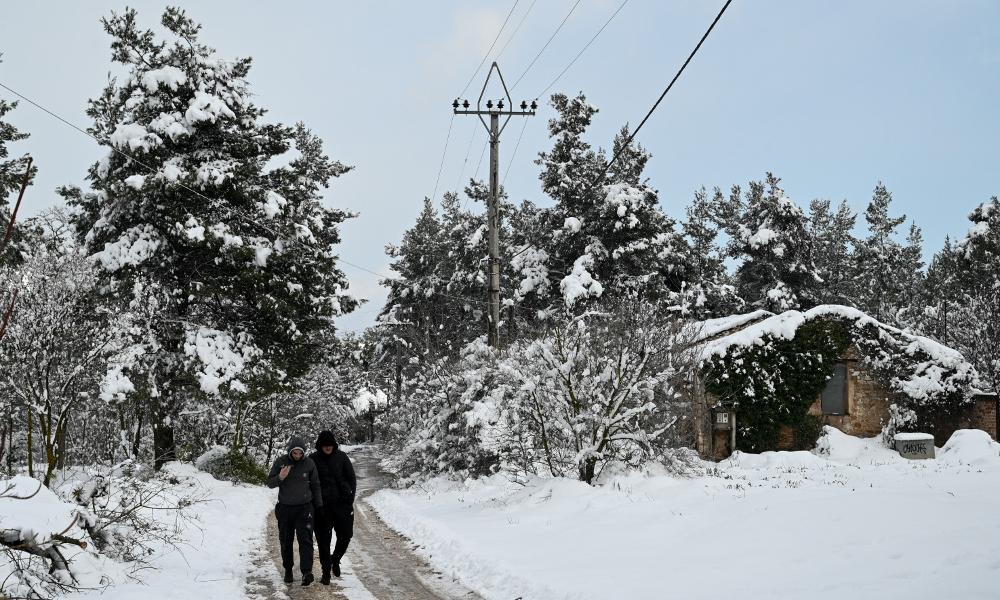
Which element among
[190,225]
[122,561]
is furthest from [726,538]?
[190,225]

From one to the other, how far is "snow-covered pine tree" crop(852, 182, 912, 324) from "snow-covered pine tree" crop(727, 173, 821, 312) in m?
11.5

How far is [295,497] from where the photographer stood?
8.46m

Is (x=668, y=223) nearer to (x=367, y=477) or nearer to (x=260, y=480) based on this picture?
(x=367, y=477)

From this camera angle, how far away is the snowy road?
25.3ft

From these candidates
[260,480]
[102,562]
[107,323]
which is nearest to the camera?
[102,562]

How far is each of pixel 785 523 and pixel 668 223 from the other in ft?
97.3

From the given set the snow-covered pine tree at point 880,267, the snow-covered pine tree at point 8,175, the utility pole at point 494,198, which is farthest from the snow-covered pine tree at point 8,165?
the snow-covered pine tree at point 880,267

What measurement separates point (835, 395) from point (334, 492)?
68.6 feet

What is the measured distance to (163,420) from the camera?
19.3 m

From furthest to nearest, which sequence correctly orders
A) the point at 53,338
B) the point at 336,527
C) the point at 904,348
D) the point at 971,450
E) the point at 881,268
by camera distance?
the point at 881,268 < the point at 904,348 < the point at 971,450 < the point at 53,338 < the point at 336,527

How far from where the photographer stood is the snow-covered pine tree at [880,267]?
178ft

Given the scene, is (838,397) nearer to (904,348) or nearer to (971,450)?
(904,348)

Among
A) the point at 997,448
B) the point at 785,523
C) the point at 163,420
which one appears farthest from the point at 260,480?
the point at 997,448

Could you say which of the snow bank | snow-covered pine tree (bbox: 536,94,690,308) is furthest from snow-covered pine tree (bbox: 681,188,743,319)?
the snow bank
